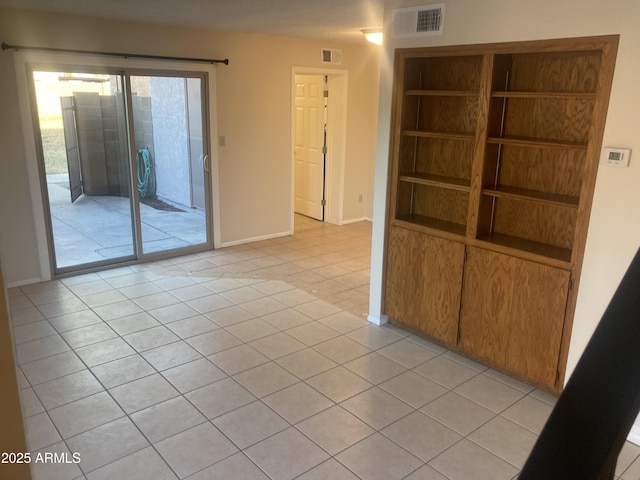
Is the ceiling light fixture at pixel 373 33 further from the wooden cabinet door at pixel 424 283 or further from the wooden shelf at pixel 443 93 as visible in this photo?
the wooden cabinet door at pixel 424 283

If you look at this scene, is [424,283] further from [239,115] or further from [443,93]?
[239,115]

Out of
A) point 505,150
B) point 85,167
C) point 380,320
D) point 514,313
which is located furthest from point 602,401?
point 85,167

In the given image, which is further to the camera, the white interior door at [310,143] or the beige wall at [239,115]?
the white interior door at [310,143]

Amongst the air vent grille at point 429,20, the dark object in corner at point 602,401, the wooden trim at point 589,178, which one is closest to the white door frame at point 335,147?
the air vent grille at point 429,20

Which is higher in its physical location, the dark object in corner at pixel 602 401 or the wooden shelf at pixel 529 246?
the dark object in corner at pixel 602 401

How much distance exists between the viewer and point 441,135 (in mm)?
3539

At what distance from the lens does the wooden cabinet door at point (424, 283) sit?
356 cm

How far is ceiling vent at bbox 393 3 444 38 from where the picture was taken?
3.31 metres

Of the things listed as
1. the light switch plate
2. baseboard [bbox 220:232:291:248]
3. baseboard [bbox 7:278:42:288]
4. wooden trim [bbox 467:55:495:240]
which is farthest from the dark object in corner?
baseboard [bbox 220:232:291:248]

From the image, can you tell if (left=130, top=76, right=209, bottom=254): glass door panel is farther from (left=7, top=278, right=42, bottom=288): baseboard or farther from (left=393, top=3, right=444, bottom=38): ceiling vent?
(left=393, top=3, right=444, bottom=38): ceiling vent

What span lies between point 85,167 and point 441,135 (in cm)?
373

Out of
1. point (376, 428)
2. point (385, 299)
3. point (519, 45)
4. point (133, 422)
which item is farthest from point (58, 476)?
point (519, 45)

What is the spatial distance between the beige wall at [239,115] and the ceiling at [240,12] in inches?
8.2

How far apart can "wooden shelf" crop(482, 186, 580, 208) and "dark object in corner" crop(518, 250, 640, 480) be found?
289cm
